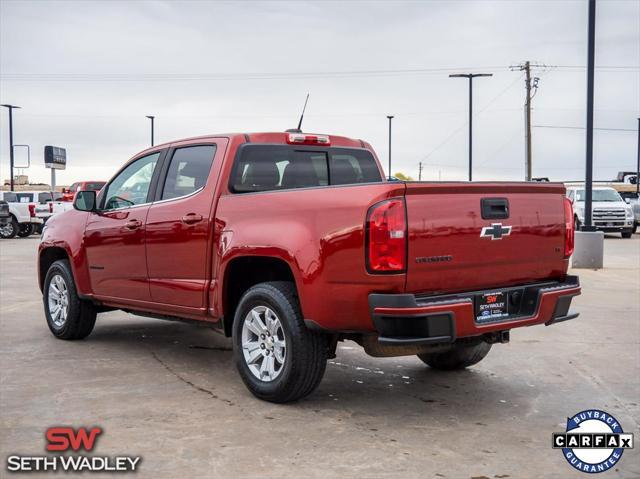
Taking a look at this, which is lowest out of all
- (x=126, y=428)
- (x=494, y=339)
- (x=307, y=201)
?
(x=126, y=428)

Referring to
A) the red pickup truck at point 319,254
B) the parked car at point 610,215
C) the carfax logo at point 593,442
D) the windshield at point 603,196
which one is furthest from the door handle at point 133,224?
the windshield at point 603,196

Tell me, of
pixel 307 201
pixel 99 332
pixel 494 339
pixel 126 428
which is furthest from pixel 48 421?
pixel 99 332

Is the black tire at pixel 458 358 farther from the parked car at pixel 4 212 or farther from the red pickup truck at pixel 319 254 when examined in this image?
the parked car at pixel 4 212

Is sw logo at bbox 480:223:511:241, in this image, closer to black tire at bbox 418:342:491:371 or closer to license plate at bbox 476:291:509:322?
license plate at bbox 476:291:509:322

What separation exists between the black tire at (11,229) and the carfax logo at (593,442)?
25100 millimetres

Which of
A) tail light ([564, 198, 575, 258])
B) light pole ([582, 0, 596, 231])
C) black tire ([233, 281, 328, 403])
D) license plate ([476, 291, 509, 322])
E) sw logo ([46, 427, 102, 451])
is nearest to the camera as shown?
sw logo ([46, 427, 102, 451])

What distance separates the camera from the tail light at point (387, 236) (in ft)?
15.3

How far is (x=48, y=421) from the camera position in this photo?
4984 millimetres

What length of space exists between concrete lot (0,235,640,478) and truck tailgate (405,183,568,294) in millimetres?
924

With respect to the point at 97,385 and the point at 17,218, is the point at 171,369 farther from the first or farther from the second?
the point at 17,218

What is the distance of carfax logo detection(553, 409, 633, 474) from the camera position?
4293 millimetres

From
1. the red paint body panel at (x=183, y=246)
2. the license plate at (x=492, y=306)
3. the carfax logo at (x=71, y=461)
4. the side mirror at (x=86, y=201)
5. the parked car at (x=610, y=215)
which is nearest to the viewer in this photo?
the carfax logo at (x=71, y=461)

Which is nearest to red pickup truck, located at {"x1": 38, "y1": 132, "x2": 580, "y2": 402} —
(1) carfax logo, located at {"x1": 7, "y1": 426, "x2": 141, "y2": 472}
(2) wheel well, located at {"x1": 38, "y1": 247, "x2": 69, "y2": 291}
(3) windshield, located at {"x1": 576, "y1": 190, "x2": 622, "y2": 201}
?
(2) wheel well, located at {"x1": 38, "y1": 247, "x2": 69, "y2": 291}

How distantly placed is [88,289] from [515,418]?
4.32 metres
